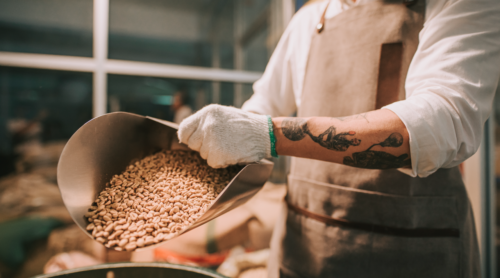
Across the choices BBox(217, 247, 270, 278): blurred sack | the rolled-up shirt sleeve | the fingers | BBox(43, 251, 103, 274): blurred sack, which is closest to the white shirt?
the rolled-up shirt sleeve

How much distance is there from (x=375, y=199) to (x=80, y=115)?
1.81 metres

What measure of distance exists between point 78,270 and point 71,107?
1.44 meters

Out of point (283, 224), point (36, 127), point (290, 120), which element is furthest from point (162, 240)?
point (36, 127)

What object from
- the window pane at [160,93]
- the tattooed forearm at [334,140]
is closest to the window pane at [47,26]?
the window pane at [160,93]

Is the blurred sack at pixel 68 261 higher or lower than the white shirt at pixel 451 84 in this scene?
lower

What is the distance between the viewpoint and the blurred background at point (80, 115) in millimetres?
1454

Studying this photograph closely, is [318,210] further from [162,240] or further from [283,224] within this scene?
[162,240]

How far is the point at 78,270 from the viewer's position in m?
0.60

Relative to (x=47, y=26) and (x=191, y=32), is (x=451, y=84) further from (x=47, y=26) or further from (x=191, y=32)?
(x=47, y=26)

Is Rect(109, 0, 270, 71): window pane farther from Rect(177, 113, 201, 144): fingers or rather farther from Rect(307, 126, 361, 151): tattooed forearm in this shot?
Rect(307, 126, 361, 151): tattooed forearm

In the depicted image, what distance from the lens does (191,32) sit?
205cm

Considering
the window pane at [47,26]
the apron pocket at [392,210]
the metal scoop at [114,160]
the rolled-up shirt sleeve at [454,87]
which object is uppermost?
the window pane at [47,26]

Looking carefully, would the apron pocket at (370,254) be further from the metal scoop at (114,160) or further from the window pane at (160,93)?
the window pane at (160,93)

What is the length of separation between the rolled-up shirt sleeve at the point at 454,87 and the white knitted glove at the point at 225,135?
298mm
